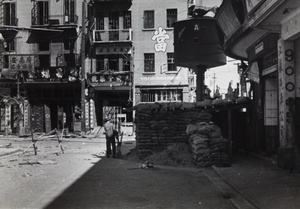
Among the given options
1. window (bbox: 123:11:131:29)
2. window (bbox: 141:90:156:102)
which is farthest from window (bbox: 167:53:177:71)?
window (bbox: 123:11:131:29)

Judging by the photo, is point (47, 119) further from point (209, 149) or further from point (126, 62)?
point (209, 149)

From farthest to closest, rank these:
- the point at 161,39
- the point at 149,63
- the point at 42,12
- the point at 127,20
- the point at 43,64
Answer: the point at 43,64
the point at 42,12
the point at 127,20
the point at 149,63
the point at 161,39

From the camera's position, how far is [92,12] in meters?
35.2

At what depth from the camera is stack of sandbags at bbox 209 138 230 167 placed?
11773mm

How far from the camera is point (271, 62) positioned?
1255 centimetres

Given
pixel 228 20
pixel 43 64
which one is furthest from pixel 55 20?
pixel 228 20

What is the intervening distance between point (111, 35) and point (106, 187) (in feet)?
88.9

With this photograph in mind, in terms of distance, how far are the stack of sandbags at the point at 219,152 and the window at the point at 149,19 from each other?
23.7 meters

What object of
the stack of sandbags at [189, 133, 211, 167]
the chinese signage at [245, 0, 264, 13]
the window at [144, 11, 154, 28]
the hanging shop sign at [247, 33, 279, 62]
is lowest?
the stack of sandbags at [189, 133, 211, 167]

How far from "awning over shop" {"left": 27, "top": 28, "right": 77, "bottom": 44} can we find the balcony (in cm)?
410

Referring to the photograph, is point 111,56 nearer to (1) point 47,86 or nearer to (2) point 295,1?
(1) point 47,86

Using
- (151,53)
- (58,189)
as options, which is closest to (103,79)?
(151,53)

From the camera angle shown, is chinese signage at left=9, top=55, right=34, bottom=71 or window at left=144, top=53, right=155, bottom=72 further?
window at left=144, top=53, right=155, bottom=72

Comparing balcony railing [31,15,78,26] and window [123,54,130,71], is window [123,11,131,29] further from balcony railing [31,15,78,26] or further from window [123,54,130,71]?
balcony railing [31,15,78,26]
